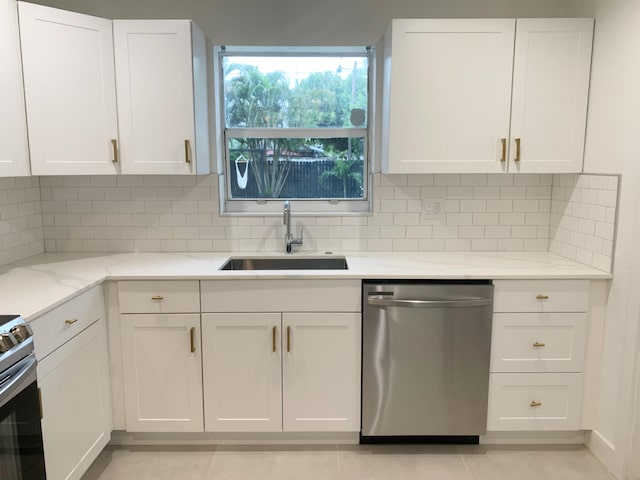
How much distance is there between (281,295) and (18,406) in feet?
3.73

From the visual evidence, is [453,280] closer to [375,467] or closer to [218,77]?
[375,467]

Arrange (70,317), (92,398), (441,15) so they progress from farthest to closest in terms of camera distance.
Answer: (441,15), (92,398), (70,317)

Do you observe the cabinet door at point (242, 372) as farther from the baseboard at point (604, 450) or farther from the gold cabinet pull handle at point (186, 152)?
the baseboard at point (604, 450)

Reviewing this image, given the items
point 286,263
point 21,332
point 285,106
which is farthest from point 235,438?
point 285,106

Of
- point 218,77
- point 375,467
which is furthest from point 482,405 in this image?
point 218,77

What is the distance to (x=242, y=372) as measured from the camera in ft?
7.90

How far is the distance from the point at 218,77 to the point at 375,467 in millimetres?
2280

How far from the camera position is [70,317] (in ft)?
6.59

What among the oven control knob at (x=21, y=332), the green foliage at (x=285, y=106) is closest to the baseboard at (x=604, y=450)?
the green foliage at (x=285, y=106)

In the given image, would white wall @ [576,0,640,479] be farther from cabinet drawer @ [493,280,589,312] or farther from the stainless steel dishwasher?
the stainless steel dishwasher

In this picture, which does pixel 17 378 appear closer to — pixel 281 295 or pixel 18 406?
pixel 18 406

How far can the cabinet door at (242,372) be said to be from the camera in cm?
237

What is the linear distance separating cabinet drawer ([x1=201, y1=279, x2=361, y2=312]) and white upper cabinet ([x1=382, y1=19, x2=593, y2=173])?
2.30 feet

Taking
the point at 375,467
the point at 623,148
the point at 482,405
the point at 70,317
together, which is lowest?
the point at 375,467
